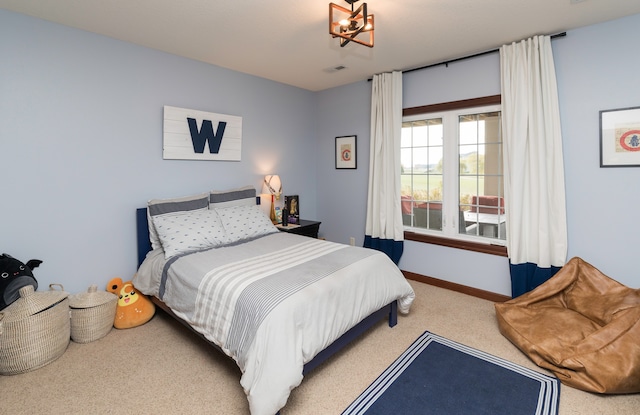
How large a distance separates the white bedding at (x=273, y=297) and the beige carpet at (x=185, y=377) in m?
0.30

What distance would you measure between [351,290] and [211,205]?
2001 millimetres

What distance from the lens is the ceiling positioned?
2348 mm

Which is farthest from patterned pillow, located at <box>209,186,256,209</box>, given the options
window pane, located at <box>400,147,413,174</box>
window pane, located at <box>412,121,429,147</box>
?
window pane, located at <box>412,121,429,147</box>

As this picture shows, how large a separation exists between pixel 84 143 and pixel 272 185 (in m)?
2.08

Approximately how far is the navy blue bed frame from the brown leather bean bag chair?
3.07 feet

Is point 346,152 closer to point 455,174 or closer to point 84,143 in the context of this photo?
point 455,174

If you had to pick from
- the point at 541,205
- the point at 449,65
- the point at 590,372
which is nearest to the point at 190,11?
the point at 449,65

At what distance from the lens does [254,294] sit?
1.90m

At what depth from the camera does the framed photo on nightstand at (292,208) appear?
A: 437 cm

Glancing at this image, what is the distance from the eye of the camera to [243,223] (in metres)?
3.32

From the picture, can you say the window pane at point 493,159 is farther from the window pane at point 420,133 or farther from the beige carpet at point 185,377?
the beige carpet at point 185,377

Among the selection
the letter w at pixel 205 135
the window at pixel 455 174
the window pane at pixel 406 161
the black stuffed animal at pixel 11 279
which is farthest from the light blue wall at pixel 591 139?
the black stuffed animal at pixel 11 279

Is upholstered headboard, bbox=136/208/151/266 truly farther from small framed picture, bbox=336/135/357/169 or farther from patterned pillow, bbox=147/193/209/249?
small framed picture, bbox=336/135/357/169

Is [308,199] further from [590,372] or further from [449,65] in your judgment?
[590,372]
